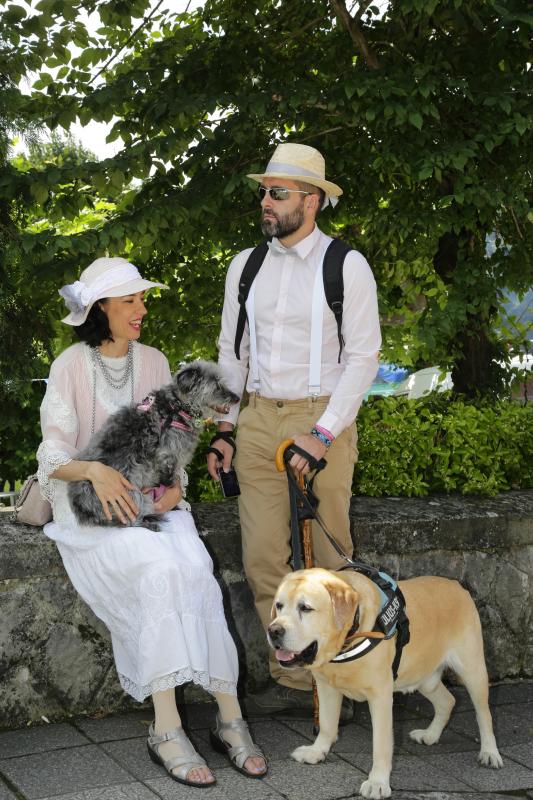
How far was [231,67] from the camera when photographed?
6375mm

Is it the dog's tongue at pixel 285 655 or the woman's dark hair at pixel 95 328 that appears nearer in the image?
the dog's tongue at pixel 285 655

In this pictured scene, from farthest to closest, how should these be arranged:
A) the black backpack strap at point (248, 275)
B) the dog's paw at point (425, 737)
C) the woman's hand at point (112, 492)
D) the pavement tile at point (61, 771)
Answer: the black backpack strap at point (248, 275) < the dog's paw at point (425, 737) < the woman's hand at point (112, 492) < the pavement tile at point (61, 771)

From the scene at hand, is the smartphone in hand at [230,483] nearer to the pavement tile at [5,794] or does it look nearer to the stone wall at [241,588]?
the stone wall at [241,588]

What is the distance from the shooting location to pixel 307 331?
14.5 feet

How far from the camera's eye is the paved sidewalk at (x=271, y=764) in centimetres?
375

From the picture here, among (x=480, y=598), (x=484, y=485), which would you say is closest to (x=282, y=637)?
(x=480, y=598)

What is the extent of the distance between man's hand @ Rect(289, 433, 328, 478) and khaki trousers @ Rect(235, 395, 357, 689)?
0.23m

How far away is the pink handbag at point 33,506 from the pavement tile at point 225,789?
140cm

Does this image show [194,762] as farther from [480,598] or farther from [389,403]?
[389,403]

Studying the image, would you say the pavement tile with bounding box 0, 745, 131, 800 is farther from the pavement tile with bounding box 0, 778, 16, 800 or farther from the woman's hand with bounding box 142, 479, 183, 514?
the woman's hand with bounding box 142, 479, 183, 514

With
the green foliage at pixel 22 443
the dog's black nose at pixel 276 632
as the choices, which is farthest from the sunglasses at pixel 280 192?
the green foliage at pixel 22 443

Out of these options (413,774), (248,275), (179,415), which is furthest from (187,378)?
(413,774)

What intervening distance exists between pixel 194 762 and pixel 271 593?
1.00 meters

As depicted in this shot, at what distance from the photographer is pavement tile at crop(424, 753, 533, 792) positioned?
396cm
